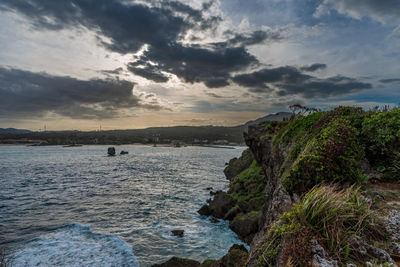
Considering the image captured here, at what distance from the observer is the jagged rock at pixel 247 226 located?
46.6ft

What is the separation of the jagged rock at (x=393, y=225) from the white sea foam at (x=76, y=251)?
1236 cm

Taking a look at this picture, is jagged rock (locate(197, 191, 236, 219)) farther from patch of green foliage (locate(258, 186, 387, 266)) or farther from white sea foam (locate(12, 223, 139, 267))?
patch of green foliage (locate(258, 186, 387, 266))

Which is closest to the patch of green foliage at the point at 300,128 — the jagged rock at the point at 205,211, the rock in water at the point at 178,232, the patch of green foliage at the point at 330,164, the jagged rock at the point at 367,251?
the patch of green foliage at the point at 330,164

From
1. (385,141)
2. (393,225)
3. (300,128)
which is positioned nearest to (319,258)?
(393,225)

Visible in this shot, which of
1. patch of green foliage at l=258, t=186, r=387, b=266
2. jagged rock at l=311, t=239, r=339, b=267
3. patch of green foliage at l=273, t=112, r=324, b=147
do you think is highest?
patch of green foliage at l=273, t=112, r=324, b=147

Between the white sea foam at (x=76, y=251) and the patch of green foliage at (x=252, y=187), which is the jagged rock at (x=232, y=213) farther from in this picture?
the white sea foam at (x=76, y=251)

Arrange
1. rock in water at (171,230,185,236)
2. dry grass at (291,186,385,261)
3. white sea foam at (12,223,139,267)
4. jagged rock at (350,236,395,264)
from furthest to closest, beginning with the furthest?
rock in water at (171,230,185,236) → white sea foam at (12,223,139,267) → dry grass at (291,186,385,261) → jagged rock at (350,236,395,264)

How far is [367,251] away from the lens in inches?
121

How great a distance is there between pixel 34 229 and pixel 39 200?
10.7 meters

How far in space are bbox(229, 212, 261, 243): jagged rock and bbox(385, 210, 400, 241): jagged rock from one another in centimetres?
1144

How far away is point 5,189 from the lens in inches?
1192

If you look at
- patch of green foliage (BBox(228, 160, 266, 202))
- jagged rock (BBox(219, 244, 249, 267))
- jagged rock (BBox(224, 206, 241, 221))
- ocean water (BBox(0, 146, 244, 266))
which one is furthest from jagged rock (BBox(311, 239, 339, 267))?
patch of green foliage (BBox(228, 160, 266, 202))

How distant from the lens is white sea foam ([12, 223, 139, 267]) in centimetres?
1130

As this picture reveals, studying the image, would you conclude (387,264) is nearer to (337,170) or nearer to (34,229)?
(337,170)
